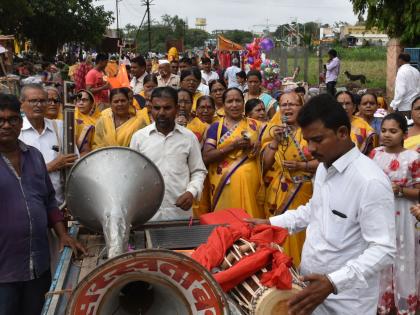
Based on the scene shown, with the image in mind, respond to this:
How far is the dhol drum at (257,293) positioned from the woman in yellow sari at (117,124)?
2.45 meters

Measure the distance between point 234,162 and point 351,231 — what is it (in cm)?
258

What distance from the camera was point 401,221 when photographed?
4422 millimetres

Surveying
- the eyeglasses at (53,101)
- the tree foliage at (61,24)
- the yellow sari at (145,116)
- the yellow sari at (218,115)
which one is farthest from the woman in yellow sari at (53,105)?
the tree foliage at (61,24)

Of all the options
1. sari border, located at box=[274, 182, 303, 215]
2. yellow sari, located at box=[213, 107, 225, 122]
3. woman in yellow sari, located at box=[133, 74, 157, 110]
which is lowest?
sari border, located at box=[274, 182, 303, 215]

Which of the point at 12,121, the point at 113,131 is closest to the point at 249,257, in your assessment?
the point at 12,121

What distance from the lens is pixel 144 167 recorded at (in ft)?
10.9

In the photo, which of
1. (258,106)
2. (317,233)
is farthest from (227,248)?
(258,106)

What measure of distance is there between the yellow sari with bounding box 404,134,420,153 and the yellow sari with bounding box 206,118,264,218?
1326mm

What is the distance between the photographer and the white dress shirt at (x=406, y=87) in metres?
8.34

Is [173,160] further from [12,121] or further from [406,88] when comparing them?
[406,88]

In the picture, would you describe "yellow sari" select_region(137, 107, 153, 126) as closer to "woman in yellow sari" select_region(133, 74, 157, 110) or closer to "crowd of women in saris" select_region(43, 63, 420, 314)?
"crowd of women in saris" select_region(43, 63, 420, 314)

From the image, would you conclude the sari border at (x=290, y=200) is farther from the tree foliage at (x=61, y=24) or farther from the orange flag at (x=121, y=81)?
the tree foliage at (x=61, y=24)

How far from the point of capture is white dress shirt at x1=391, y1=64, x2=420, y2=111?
834 centimetres

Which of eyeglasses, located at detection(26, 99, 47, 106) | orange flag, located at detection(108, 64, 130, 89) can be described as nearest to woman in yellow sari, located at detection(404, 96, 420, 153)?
eyeglasses, located at detection(26, 99, 47, 106)
